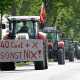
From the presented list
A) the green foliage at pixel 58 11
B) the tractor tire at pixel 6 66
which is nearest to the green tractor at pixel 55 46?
the green foliage at pixel 58 11

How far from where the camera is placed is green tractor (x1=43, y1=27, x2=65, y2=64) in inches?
1550

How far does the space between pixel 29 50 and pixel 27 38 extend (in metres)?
1.22

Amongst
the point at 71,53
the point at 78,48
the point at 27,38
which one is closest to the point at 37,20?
the point at 27,38

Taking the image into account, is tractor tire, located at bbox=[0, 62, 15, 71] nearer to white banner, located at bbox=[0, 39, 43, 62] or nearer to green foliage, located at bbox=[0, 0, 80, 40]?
white banner, located at bbox=[0, 39, 43, 62]

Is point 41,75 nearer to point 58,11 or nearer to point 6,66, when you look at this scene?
point 6,66

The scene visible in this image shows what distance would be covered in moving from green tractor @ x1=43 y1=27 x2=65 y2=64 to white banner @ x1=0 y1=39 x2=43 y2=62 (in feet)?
35.1

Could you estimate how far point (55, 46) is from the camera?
4553 centimetres

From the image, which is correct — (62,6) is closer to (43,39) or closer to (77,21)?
(77,21)

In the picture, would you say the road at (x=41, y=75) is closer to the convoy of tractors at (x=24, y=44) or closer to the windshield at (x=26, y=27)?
the convoy of tractors at (x=24, y=44)

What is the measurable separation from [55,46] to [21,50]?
1749 centimetres

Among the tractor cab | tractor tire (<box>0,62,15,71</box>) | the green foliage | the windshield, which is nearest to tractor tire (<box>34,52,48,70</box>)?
tractor tire (<box>0,62,15,71</box>)

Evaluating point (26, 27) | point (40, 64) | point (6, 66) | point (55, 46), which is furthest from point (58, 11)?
point (40, 64)

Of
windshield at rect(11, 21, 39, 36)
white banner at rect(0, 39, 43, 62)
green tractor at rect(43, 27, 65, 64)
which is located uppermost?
windshield at rect(11, 21, 39, 36)

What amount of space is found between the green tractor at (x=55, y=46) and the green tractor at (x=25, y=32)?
813cm
